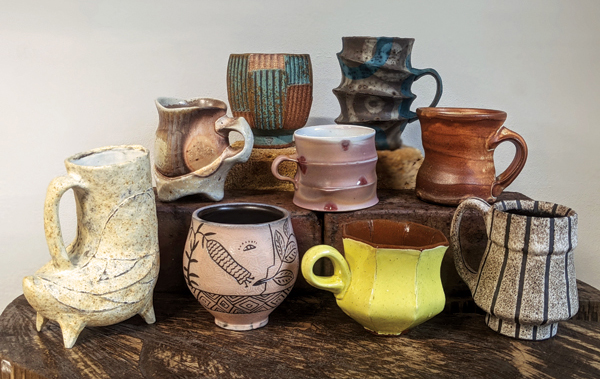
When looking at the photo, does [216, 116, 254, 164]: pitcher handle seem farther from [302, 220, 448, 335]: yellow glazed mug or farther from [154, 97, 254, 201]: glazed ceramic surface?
[302, 220, 448, 335]: yellow glazed mug

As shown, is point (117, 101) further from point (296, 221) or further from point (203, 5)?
point (296, 221)

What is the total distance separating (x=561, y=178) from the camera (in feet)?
4.38

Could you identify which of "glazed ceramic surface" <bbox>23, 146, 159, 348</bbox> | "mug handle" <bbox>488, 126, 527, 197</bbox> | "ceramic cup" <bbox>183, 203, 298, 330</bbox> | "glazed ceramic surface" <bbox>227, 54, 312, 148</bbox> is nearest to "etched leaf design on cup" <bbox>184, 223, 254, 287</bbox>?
"ceramic cup" <bbox>183, 203, 298, 330</bbox>

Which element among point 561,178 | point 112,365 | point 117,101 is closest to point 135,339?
point 112,365

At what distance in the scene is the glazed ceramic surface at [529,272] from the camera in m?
0.82

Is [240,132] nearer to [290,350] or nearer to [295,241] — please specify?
[295,241]

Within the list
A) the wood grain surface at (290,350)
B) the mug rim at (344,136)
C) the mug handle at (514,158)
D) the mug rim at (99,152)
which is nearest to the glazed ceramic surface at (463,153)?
the mug handle at (514,158)

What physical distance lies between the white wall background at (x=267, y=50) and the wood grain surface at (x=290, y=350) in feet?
1.60

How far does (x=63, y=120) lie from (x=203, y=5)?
0.42 m

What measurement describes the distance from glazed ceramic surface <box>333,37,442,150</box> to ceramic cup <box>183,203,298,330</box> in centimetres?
31

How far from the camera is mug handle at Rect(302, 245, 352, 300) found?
0.85 metres

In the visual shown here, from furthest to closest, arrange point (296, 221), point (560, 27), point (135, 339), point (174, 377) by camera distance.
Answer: point (560, 27)
point (296, 221)
point (135, 339)
point (174, 377)

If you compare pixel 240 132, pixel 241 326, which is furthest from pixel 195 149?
pixel 241 326

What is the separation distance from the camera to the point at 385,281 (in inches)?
32.9
